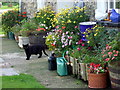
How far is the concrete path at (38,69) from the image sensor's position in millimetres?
6973

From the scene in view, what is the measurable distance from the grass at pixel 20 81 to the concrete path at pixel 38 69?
20cm

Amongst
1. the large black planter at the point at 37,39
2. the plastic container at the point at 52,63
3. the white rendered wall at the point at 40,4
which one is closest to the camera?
the plastic container at the point at 52,63

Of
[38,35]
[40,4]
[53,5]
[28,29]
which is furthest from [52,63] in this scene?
[40,4]

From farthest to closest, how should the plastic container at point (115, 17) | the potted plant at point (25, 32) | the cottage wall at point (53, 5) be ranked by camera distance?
1. the potted plant at point (25, 32)
2. the cottage wall at point (53, 5)
3. the plastic container at point (115, 17)

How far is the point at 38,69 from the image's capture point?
335 inches

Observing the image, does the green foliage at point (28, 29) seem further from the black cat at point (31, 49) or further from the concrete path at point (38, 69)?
the black cat at point (31, 49)

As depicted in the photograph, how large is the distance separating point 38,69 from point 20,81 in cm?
144

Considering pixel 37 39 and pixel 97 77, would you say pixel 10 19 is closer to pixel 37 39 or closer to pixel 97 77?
pixel 37 39

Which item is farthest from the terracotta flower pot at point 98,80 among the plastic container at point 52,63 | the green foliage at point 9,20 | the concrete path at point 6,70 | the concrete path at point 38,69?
the green foliage at point 9,20

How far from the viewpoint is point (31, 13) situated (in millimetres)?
15281

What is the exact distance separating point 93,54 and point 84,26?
123 cm

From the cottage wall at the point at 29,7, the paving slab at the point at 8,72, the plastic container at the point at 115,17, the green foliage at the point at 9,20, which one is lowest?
the paving slab at the point at 8,72

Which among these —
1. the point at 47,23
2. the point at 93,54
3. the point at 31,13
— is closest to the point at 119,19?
the point at 93,54

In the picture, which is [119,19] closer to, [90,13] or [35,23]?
[90,13]
